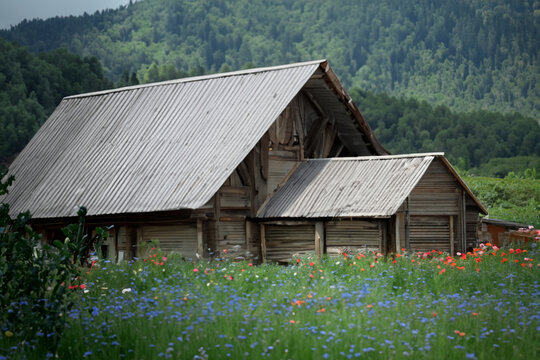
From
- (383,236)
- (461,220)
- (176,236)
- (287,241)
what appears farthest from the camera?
(287,241)

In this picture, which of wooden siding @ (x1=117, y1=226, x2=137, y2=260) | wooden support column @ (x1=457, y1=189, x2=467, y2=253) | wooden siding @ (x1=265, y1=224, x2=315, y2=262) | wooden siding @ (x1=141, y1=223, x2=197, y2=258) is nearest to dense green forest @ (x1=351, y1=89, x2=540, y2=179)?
wooden support column @ (x1=457, y1=189, x2=467, y2=253)

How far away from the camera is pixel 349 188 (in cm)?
2611

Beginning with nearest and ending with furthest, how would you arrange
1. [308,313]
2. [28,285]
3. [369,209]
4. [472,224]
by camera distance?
[28,285] → [308,313] → [369,209] → [472,224]

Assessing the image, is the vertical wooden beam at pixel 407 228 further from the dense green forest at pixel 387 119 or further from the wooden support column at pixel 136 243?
the dense green forest at pixel 387 119

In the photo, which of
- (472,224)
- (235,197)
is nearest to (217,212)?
(235,197)

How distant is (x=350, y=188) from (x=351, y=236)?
1.38 metres

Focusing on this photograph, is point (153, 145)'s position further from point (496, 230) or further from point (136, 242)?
point (496, 230)

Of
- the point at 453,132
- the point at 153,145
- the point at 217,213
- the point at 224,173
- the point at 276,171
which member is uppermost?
the point at 453,132

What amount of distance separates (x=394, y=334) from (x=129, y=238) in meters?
16.8

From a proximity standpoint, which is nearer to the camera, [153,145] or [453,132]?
[153,145]

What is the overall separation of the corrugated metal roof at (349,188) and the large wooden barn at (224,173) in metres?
0.06

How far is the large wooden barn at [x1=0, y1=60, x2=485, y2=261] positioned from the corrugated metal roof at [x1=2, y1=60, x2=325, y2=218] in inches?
1.9

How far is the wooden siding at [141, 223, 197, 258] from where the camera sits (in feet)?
85.3

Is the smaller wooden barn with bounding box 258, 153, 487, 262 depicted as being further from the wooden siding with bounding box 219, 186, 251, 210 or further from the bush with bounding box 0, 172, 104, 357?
the bush with bounding box 0, 172, 104, 357
